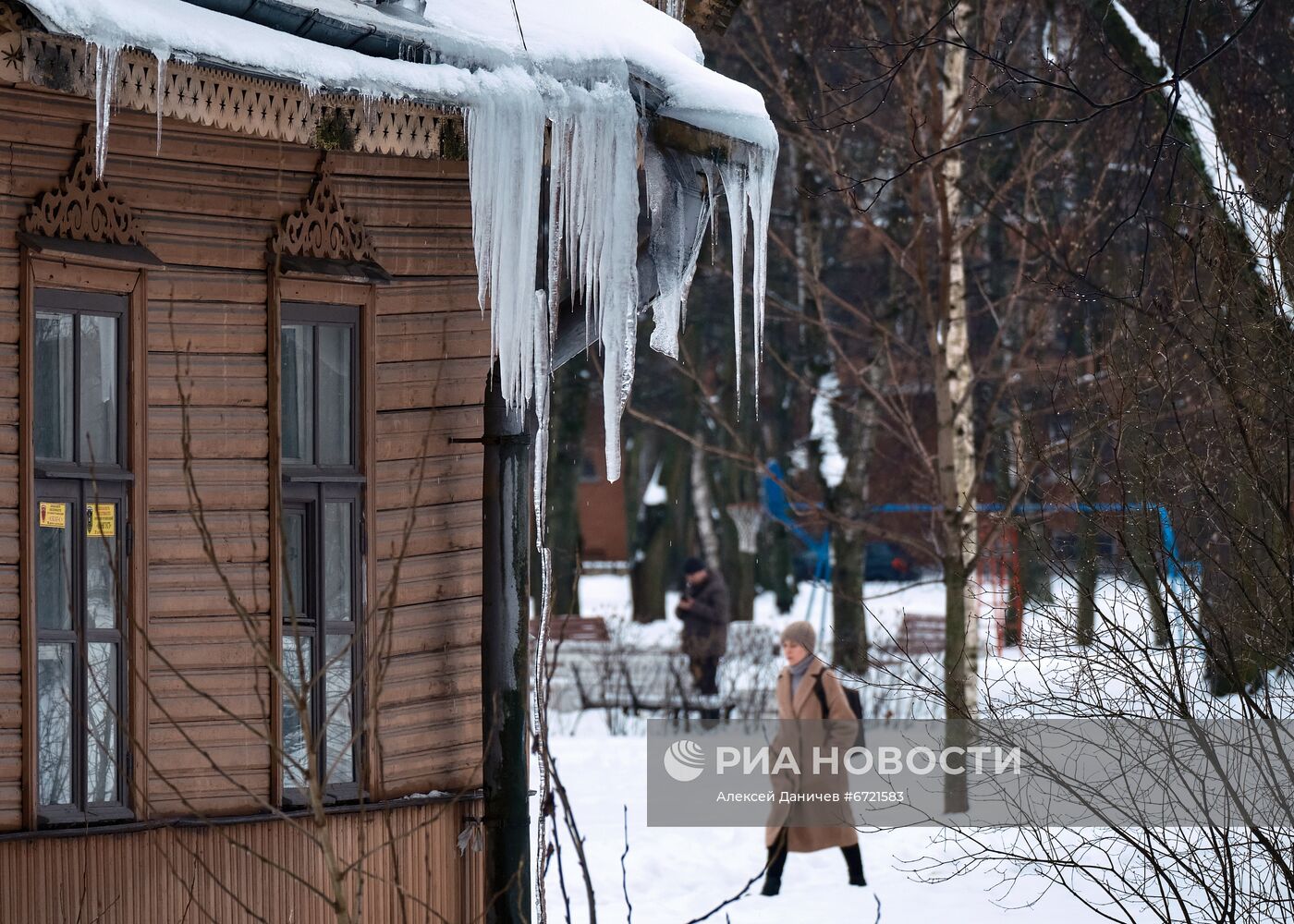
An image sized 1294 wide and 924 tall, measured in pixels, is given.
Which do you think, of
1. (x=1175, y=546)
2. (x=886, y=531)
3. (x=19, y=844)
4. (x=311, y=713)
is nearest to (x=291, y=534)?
(x=311, y=713)

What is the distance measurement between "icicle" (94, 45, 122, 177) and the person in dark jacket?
11381 mm

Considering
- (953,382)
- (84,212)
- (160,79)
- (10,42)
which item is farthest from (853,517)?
(10,42)

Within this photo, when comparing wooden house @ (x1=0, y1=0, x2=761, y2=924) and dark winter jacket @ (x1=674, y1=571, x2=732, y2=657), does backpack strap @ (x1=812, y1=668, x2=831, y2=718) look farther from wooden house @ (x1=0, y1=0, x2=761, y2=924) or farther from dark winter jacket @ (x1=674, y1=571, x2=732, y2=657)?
dark winter jacket @ (x1=674, y1=571, x2=732, y2=657)

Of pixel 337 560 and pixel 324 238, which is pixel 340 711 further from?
pixel 324 238

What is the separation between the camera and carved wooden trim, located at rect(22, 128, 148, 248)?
211 inches

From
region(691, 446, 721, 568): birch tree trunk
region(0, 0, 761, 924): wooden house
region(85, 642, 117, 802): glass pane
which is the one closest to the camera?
region(0, 0, 761, 924): wooden house

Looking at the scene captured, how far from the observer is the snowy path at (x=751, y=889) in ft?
28.9

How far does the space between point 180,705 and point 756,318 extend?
2851 mm

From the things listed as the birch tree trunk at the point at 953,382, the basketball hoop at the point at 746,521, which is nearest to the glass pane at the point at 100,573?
the birch tree trunk at the point at 953,382

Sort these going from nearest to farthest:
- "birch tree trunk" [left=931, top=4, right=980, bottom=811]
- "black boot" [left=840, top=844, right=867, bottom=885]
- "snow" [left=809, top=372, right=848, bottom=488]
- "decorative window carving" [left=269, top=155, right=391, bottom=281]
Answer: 1. "decorative window carving" [left=269, top=155, right=391, bottom=281]
2. "black boot" [left=840, top=844, right=867, bottom=885]
3. "birch tree trunk" [left=931, top=4, right=980, bottom=811]
4. "snow" [left=809, top=372, right=848, bottom=488]

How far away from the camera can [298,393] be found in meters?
6.28

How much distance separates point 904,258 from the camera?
11648mm

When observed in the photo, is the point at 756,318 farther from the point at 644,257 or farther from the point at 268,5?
the point at 268,5

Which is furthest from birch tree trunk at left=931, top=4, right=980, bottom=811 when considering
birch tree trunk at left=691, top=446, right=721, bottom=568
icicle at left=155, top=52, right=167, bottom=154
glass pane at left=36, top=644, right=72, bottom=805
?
birch tree trunk at left=691, top=446, right=721, bottom=568
